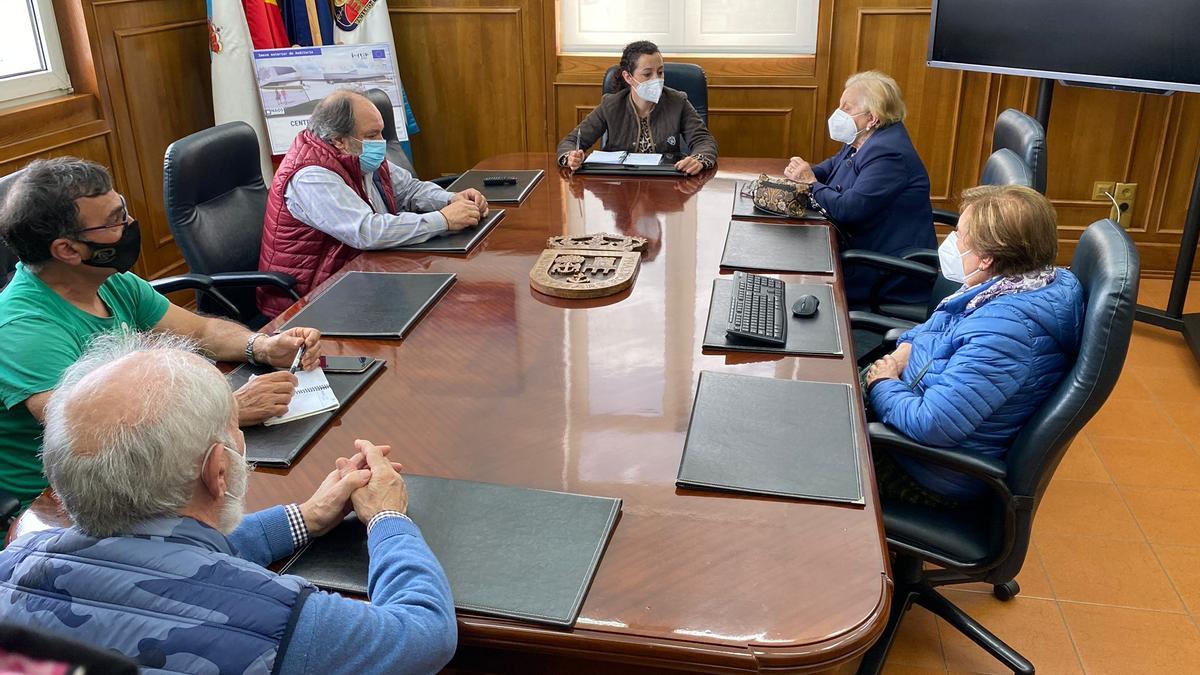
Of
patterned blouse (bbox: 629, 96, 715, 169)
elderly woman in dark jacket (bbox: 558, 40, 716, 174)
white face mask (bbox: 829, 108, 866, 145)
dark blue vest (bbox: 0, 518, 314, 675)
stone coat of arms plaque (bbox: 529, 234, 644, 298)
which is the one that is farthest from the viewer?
patterned blouse (bbox: 629, 96, 715, 169)

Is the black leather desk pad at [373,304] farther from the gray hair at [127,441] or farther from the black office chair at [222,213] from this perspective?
the gray hair at [127,441]

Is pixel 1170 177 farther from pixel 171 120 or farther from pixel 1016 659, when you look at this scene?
pixel 171 120

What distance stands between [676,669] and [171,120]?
12.7ft

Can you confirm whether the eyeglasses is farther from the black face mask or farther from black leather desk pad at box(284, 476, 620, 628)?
black leather desk pad at box(284, 476, 620, 628)

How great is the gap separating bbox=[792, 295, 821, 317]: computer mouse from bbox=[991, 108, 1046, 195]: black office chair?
2.20 feet

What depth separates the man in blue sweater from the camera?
37.3 inches

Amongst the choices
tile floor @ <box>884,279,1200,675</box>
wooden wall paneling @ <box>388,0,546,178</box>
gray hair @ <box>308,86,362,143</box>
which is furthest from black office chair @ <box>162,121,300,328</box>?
wooden wall paneling @ <box>388,0,546,178</box>

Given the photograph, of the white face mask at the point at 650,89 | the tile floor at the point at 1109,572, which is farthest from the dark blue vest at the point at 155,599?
the white face mask at the point at 650,89

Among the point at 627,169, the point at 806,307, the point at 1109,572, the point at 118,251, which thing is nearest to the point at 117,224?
the point at 118,251

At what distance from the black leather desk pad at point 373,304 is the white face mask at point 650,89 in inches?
63.7

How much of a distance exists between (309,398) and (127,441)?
27.1 inches

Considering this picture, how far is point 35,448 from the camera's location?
5.61 feet

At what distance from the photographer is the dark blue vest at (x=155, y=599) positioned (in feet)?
3.07

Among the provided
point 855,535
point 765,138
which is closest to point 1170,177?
point 765,138
